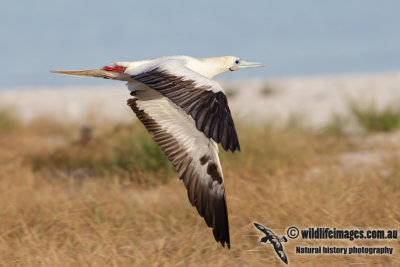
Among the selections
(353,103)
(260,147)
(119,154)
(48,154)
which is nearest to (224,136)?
(260,147)

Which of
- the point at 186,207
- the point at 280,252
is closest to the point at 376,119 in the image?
the point at 186,207

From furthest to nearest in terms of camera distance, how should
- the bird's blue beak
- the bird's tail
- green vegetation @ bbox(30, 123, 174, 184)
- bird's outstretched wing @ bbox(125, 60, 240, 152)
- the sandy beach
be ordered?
the sandy beach → green vegetation @ bbox(30, 123, 174, 184) → the bird's blue beak → the bird's tail → bird's outstretched wing @ bbox(125, 60, 240, 152)

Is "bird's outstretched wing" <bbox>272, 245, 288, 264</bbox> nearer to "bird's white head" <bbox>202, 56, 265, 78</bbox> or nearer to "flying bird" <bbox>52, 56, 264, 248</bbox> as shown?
"flying bird" <bbox>52, 56, 264, 248</bbox>

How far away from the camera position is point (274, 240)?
4488 millimetres

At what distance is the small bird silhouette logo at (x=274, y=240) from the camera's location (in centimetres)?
425

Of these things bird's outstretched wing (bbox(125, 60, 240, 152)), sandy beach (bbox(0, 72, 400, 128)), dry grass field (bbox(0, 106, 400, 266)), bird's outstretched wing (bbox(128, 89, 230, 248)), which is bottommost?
sandy beach (bbox(0, 72, 400, 128))

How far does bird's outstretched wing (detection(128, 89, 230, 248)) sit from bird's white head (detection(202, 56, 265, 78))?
490 millimetres

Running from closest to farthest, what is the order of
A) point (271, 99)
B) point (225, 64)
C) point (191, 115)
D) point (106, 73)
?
point (191, 115) < point (106, 73) < point (225, 64) < point (271, 99)

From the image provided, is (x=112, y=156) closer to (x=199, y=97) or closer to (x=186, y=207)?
(x=186, y=207)

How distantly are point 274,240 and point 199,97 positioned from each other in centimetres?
128

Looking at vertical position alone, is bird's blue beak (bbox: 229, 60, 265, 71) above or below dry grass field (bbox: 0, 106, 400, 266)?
above

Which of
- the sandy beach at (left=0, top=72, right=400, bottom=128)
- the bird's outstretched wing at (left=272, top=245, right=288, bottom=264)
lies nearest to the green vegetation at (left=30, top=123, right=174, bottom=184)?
the bird's outstretched wing at (left=272, top=245, right=288, bottom=264)

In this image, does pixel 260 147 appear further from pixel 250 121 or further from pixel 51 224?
pixel 51 224

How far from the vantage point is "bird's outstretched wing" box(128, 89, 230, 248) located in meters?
4.60
